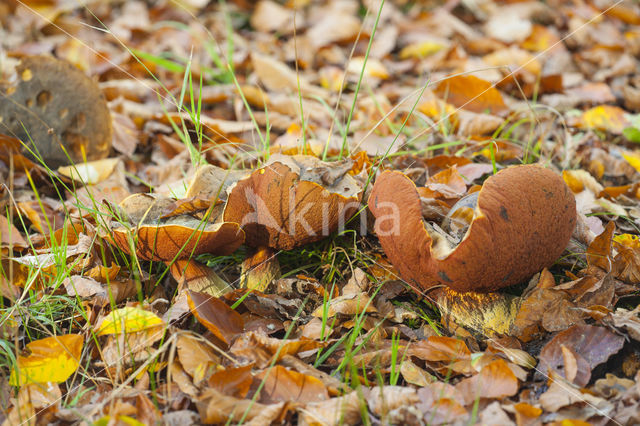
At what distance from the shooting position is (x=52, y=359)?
5.09ft

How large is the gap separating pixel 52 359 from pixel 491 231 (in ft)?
4.11

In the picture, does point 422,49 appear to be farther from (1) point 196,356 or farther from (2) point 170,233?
(1) point 196,356

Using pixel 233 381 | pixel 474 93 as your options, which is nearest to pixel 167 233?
pixel 233 381

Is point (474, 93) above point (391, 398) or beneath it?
Result: above

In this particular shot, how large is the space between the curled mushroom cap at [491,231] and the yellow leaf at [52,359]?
94cm

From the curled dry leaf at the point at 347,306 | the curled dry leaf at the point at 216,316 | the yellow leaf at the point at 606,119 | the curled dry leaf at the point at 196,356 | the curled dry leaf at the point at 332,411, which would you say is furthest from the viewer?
the yellow leaf at the point at 606,119

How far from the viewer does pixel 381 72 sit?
12.1 feet

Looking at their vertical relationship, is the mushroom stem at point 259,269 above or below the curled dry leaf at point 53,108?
below

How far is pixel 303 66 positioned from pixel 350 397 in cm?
298

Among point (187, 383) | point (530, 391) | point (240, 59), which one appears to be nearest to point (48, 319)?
point (187, 383)

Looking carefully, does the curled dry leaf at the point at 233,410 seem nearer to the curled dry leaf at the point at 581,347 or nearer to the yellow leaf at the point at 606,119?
the curled dry leaf at the point at 581,347

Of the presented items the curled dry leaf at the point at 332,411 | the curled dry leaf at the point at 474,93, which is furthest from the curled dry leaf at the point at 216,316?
the curled dry leaf at the point at 474,93

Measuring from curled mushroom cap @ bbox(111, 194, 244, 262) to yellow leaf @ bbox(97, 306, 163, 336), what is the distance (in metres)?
0.19

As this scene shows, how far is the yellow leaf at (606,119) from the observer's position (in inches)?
113
